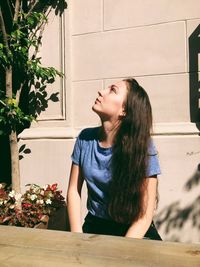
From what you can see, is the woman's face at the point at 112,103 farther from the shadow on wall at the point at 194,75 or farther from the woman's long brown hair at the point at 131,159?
the shadow on wall at the point at 194,75

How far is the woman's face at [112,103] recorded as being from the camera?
2.45m

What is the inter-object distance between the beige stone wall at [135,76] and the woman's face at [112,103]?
1.60m

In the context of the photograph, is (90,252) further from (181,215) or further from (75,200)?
(181,215)

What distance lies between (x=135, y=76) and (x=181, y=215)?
5.35 ft

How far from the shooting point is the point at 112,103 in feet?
8.04

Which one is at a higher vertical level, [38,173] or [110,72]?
[110,72]

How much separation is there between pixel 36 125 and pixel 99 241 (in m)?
3.34

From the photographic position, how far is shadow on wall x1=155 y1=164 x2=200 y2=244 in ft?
12.5

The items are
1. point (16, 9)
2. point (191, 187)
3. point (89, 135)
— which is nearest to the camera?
point (89, 135)

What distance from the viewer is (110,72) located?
432 centimetres

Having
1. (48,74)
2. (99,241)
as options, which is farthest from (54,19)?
(99,241)

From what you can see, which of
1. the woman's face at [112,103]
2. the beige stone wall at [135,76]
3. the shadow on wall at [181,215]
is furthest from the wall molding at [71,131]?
the woman's face at [112,103]

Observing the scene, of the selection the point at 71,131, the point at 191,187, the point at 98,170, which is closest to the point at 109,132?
the point at 98,170

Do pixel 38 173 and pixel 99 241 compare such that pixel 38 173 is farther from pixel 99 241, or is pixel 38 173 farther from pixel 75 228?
pixel 99 241
